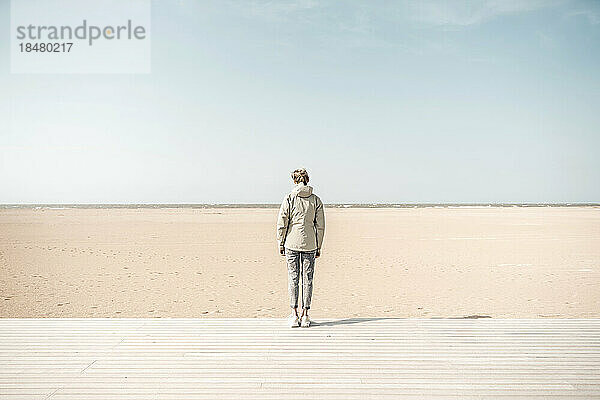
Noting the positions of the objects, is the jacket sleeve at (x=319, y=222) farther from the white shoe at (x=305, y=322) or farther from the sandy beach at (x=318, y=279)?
the sandy beach at (x=318, y=279)

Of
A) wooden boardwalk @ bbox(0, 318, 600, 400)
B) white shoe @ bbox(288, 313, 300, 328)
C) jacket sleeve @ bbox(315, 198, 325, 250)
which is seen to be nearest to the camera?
wooden boardwalk @ bbox(0, 318, 600, 400)

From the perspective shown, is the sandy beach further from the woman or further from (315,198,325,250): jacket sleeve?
(315,198,325,250): jacket sleeve

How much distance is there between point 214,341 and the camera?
5.44 metres

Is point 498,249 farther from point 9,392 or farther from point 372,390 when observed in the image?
point 9,392

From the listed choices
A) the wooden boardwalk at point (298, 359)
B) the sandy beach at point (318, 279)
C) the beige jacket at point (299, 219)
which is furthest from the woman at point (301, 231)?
the sandy beach at point (318, 279)

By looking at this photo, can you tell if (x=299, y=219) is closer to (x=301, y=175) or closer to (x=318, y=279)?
(x=301, y=175)

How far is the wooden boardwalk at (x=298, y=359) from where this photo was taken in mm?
4215

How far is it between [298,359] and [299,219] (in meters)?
1.69

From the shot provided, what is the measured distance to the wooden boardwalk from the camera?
4.21 meters

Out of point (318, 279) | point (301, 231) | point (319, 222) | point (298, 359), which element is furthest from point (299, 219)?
point (318, 279)

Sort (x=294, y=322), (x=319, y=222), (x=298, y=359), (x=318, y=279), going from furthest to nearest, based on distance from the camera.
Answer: (x=318, y=279), (x=319, y=222), (x=294, y=322), (x=298, y=359)

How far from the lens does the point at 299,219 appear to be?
19.9 ft

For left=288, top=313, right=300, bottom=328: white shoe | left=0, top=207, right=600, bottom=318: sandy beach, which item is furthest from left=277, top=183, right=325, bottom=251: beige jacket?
left=0, top=207, right=600, bottom=318: sandy beach

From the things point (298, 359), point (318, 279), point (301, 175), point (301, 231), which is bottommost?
point (318, 279)
